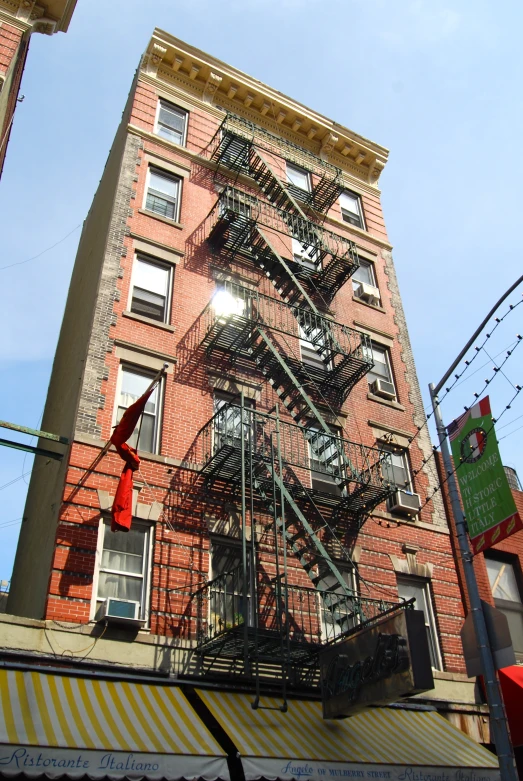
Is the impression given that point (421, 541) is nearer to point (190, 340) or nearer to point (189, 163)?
point (190, 340)

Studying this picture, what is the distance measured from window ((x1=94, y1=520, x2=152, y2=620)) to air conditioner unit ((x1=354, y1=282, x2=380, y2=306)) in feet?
37.4

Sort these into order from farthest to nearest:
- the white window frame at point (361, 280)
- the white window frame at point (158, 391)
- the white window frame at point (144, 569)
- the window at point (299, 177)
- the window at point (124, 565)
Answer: the window at point (299, 177), the white window frame at point (361, 280), the white window frame at point (158, 391), the window at point (124, 565), the white window frame at point (144, 569)

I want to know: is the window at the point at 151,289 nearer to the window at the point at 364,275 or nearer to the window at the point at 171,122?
the window at the point at 171,122

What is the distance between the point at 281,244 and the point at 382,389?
5.36 metres

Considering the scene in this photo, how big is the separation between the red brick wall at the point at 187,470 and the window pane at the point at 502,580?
142cm

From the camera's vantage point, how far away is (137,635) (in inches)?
451

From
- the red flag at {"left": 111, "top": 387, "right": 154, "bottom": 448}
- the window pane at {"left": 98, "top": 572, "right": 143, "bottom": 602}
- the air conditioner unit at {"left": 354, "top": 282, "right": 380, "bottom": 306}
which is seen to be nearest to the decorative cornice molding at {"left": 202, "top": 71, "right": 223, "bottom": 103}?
the air conditioner unit at {"left": 354, "top": 282, "right": 380, "bottom": 306}

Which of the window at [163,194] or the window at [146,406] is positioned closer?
the window at [146,406]

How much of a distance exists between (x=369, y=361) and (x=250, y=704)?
9.44 meters

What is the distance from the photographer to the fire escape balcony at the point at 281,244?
18609 millimetres

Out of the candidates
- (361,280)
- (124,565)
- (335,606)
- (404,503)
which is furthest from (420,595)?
(361,280)

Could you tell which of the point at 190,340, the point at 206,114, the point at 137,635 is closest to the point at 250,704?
the point at 137,635

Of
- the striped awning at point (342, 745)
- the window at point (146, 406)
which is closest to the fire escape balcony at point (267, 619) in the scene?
the striped awning at point (342, 745)

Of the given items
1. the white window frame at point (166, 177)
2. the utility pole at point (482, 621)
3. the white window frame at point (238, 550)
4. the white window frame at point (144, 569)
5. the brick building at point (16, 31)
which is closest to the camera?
the utility pole at point (482, 621)
